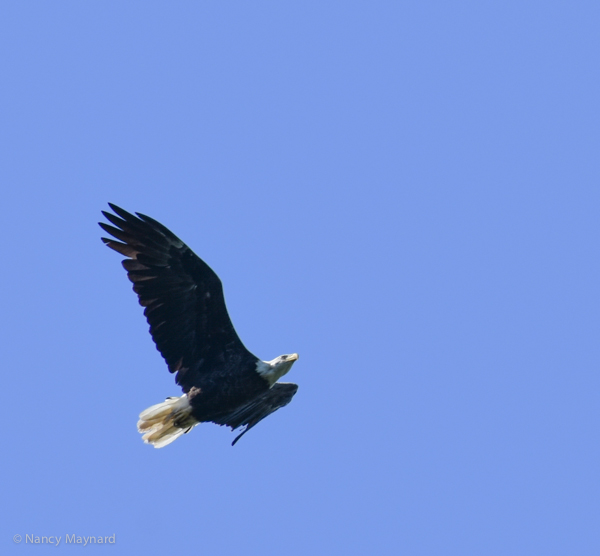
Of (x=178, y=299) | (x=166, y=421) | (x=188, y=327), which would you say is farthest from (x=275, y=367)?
(x=166, y=421)

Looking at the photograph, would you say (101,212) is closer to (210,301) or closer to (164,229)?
(164,229)

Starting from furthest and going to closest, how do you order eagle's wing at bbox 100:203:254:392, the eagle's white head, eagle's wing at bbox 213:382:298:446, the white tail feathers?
eagle's wing at bbox 213:382:298:446, the white tail feathers, the eagle's white head, eagle's wing at bbox 100:203:254:392

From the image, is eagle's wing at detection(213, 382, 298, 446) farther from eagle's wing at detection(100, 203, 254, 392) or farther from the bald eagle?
eagle's wing at detection(100, 203, 254, 392)

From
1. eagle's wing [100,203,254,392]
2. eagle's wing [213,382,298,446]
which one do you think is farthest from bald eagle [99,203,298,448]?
eagle's wing [213,382,298,446]

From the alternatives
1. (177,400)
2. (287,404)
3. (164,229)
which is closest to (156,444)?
(177,400)

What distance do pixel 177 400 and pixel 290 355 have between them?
4.87ft

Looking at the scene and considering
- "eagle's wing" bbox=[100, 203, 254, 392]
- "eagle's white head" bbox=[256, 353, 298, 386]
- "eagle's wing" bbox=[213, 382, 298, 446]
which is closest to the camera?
"eagle's wing" bbox=[100, 203, 254, 392]

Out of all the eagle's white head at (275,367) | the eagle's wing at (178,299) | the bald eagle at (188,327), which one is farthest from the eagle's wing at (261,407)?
the eagle's wing at (178,299)

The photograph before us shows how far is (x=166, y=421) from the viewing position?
525 inches

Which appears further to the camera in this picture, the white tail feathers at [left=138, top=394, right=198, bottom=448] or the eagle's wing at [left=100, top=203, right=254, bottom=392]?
the white tail feathers at [left=138, top=394, right=198, bottom=448]

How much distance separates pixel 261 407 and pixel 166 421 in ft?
4.26

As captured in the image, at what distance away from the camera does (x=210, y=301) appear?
12875mm

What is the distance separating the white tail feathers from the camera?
13.2m

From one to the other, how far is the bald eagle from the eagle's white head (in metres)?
0.01
